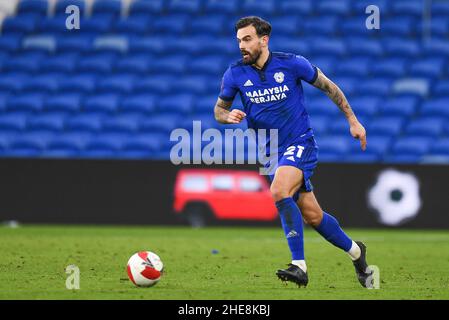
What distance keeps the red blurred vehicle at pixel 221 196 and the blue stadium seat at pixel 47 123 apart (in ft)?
11.8

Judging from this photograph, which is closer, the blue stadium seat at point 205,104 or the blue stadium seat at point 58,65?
the blue stadium seat at point 205,104

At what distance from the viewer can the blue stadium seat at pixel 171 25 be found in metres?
21.3

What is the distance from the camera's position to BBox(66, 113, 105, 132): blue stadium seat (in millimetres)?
19062

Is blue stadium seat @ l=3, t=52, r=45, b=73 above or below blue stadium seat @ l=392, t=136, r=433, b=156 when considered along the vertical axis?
above

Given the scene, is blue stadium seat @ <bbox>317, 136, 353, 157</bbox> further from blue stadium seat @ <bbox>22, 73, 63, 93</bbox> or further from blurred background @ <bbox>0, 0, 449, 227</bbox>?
blue stadium seat @ <bbox>22, 73, 63, 93</bbox>

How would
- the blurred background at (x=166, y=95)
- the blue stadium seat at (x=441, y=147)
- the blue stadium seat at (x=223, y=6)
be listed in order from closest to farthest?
the blurred background at (x=166, y=95)
the blue stadium seat at (x=441, y=147)
the blue stadium seat at (x=223, y=6)

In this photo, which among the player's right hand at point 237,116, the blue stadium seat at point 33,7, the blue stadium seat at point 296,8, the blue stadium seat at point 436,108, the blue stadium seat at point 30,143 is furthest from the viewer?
the blue stadium seat at point 33,7

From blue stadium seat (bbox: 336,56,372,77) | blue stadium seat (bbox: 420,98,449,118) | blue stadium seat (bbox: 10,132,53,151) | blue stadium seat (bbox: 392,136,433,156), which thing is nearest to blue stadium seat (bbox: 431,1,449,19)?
blue stadium seat (bbox: 336,56,372,77)

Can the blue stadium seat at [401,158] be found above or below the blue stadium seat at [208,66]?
below

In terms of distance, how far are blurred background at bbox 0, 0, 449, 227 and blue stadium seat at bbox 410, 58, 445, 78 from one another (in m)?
0.03

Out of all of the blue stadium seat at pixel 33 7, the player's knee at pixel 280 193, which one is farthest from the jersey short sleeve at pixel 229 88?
the blue stadium seat at pixel 33 7

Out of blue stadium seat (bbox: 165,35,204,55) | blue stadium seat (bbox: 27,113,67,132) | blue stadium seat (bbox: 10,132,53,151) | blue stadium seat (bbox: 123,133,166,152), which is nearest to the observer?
blue stadium seat (bbox: 123,133,166,152)

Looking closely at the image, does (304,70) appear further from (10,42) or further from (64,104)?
(10,42)

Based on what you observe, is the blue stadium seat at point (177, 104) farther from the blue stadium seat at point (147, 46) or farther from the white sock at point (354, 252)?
the white sock at point (354, 252)
